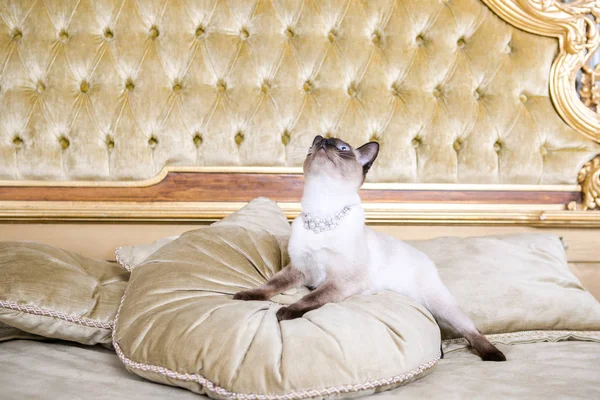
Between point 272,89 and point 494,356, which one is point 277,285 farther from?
point 272,89

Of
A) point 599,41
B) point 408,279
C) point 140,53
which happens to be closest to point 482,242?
point 408,279

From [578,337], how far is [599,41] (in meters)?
1.36

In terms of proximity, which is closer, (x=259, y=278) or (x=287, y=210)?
(x=259, y=278)

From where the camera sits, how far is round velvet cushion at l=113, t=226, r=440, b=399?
93cm

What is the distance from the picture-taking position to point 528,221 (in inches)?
84.1

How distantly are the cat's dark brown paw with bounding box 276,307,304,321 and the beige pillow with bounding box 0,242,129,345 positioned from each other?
0.48 meters

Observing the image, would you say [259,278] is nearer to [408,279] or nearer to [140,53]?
[408,279]

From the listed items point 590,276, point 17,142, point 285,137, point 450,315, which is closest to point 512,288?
point 450,315

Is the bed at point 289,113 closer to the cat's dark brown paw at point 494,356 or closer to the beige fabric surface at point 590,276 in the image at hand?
the beige fabric surface at point 590,276

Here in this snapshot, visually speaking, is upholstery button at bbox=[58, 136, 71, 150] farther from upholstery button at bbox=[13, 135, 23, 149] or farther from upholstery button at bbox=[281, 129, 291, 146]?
upholstery button at bbox=[281, 129, 291, 146]

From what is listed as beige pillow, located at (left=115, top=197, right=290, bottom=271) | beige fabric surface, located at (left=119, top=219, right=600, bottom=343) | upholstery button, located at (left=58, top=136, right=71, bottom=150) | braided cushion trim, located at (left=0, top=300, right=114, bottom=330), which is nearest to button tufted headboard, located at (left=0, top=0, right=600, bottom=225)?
upholstery button, located at (left=58, top=136, right=71, bottom=150)

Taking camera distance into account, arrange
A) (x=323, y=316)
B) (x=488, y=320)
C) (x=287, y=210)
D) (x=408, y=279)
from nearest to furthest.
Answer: (x=323, y=316), (x=408, y=279), (x=488, y=320), (x=287, y=210)

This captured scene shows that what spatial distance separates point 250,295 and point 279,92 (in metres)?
1.13

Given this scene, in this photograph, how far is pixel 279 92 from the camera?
2.15 meters
